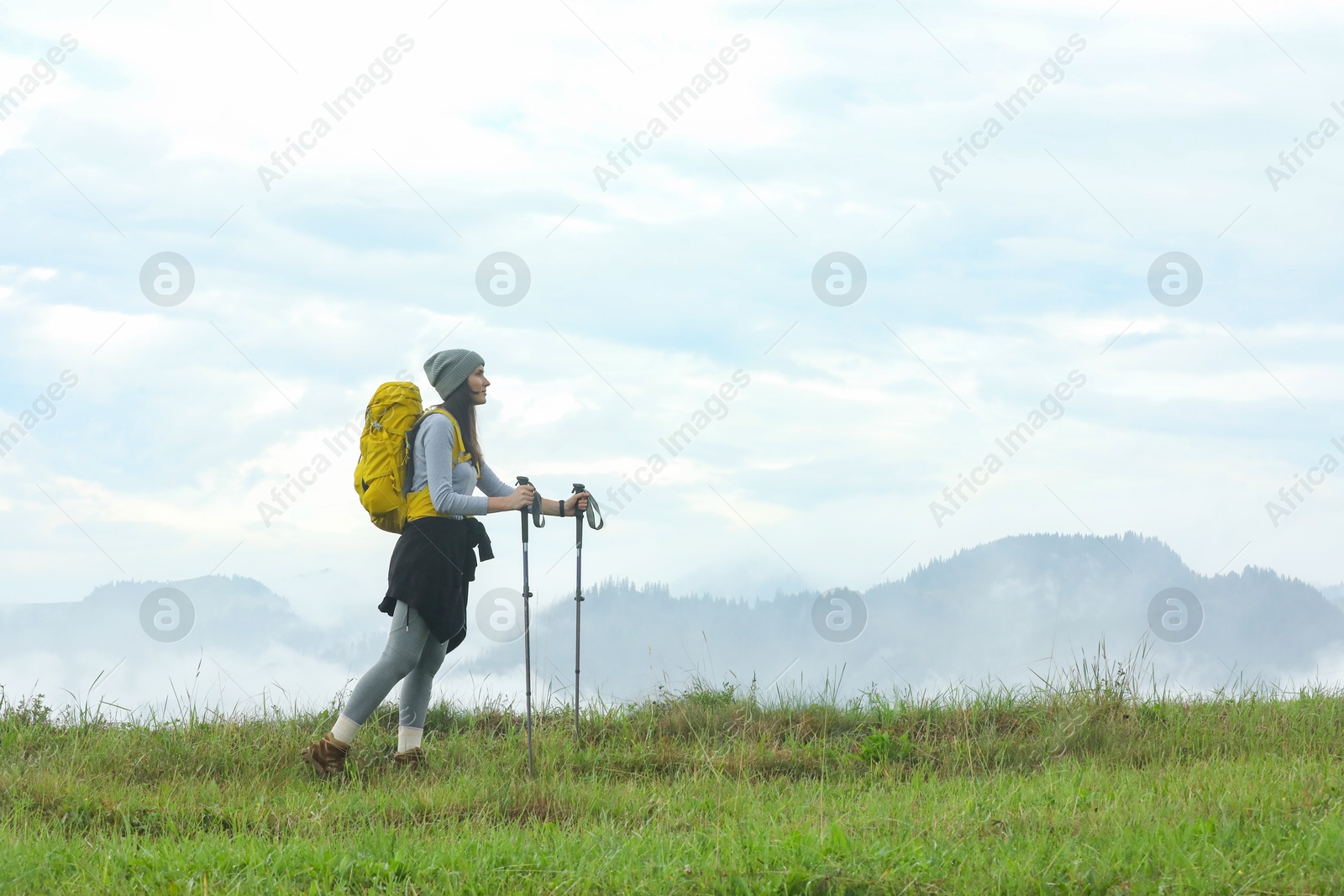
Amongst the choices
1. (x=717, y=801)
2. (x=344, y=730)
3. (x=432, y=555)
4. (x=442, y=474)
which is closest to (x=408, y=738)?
(x=344, y=730)

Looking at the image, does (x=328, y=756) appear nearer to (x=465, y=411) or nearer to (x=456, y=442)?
(x=456, y=442)

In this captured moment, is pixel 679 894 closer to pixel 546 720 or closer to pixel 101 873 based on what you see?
pixel 101 873

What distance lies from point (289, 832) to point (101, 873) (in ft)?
3.28

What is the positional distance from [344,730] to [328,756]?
20 cm

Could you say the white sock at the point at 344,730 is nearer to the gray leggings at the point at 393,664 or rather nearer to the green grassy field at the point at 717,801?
the gray leggings at the point at 393,664

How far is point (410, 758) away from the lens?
22.9 feet

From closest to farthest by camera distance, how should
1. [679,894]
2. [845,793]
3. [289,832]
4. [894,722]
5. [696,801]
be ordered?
[679,894] → [289,832] → [696,801] → [845,793] → [894,722]

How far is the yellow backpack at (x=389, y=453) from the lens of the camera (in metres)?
6.80

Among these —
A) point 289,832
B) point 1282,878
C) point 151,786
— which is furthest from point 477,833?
point 1282,878

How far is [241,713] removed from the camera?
798 centimetres

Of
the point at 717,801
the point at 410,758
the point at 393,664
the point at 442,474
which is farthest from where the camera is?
the point at 410,758

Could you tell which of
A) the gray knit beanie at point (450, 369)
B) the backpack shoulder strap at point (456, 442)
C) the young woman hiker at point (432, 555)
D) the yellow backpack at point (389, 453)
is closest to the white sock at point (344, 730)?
the young woman hiker at point (432, 555)

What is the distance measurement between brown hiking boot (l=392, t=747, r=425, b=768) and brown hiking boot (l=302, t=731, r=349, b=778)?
345mm

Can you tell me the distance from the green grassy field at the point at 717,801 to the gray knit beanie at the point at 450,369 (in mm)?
2567
